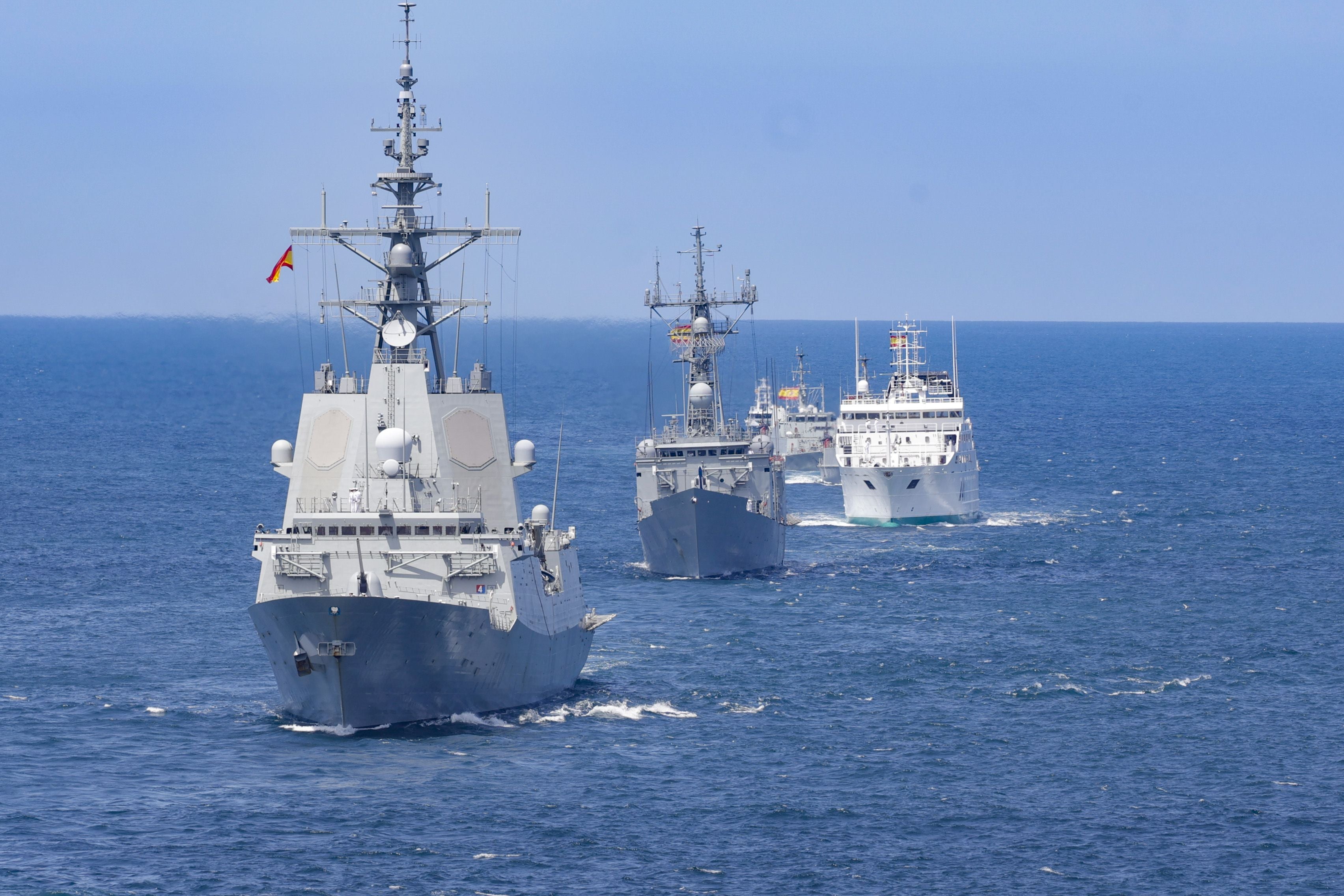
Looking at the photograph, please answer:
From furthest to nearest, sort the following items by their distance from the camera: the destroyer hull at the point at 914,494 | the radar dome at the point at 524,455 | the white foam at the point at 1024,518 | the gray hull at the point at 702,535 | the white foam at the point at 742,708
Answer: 1. the destroyer hull at the point at 914,494
2. the white foam at the point at 1024,518
3. the gray hull at the point at 702,535
4. the radar dome at the point at 524,455
5. the white foam at the point at 742,708

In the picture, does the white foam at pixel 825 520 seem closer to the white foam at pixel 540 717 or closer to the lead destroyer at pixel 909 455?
the lead destroyer at pixel 909 455

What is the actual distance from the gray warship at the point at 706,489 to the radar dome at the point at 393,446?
2757 cm

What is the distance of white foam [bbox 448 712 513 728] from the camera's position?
4462 cm

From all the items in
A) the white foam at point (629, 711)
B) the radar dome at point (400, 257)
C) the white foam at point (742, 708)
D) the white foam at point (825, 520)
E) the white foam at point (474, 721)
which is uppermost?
the radar dome at point (400, 257)

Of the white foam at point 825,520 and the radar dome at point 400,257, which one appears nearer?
the radar dome at point 400,257

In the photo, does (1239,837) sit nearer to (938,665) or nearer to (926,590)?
(938,665)

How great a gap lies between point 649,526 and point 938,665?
21.5 meters

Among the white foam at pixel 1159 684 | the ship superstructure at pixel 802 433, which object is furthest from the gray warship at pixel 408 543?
the ship superstructure at pixel 802 433

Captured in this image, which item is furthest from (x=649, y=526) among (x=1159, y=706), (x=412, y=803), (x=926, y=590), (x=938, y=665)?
(x=412, y=803)

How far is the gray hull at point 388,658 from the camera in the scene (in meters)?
41.9

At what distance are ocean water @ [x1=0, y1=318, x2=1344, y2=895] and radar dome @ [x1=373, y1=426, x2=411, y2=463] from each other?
22.9 feet

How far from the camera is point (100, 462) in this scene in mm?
104812

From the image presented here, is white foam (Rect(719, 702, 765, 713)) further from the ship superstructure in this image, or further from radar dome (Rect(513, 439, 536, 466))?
the ship superstructure

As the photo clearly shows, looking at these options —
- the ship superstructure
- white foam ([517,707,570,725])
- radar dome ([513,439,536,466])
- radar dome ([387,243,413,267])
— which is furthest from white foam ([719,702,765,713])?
the ship superstructure
